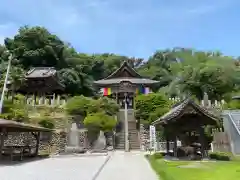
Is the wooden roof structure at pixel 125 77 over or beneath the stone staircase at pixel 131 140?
over

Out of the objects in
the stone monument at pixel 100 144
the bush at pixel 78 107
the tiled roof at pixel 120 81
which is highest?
the tiled roof at pixel 120 81

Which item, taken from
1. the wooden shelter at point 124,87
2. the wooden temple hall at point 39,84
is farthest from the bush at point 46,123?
the wooden shelter at point 124,87

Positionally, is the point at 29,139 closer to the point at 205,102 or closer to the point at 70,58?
the point at 205,102

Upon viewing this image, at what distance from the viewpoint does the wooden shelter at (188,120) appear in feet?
49.6

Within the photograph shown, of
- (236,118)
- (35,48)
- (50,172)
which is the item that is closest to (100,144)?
(236,118)

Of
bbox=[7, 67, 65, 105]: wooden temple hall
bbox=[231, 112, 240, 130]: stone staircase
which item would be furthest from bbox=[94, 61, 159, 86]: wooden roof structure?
bbox=[231, 112, 240, 130]: stone staircase

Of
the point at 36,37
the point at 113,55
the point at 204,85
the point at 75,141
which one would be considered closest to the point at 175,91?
the point at 204,85

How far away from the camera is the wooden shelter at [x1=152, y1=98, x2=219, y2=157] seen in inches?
595

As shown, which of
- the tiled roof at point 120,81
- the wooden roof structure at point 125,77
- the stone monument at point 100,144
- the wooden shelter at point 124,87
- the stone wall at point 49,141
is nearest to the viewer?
the stone monument at point 100,144

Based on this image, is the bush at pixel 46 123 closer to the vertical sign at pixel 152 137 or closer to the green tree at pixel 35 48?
the vertical sign at pixel 152 137

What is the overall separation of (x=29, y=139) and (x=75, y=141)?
4.73 metres

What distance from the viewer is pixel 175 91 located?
41938 mm

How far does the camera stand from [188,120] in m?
15.8

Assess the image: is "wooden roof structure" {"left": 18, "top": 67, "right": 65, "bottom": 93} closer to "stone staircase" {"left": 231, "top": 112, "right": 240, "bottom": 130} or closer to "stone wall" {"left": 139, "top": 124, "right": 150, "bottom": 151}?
"stone wall" {"left": 139, "top": 124, "right": 150, "bottom": 151}
